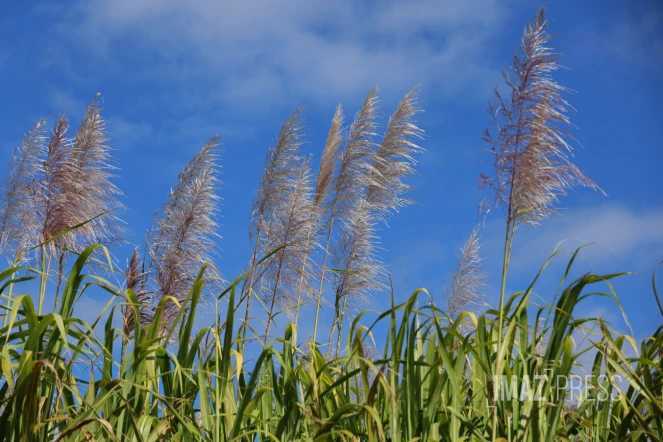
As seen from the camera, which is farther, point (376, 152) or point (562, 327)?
point (376, 152)

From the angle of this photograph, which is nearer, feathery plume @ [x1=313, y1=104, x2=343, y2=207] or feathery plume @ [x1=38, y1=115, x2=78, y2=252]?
feathery plume @ [x1=38, y1=115, x2=78, y2=252]

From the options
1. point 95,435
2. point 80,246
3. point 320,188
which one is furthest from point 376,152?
point 95,435

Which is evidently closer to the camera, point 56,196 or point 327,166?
point 56,196

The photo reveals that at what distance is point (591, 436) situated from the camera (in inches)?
99.1

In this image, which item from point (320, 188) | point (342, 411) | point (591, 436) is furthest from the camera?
point (320, 188)

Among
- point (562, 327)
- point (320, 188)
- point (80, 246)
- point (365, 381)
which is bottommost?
point (365, 381)

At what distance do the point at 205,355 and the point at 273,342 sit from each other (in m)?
0.30

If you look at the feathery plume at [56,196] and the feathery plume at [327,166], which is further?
the feathery plume at [327,166]

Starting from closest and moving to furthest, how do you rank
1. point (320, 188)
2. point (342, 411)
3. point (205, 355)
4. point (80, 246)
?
point (342, 411) → point (205, 355) → point (80, 246) → point (320, 188)

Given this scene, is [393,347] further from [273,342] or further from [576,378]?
[576,378]

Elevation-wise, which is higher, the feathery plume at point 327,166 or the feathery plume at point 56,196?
the feathery plume at point 327,166

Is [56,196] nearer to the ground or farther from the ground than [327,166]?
nearer to the ground

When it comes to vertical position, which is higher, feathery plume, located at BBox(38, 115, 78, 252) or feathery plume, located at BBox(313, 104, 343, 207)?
feathery plume, located at BBox(313, 104, 343, 207)

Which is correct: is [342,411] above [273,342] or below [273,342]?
below
